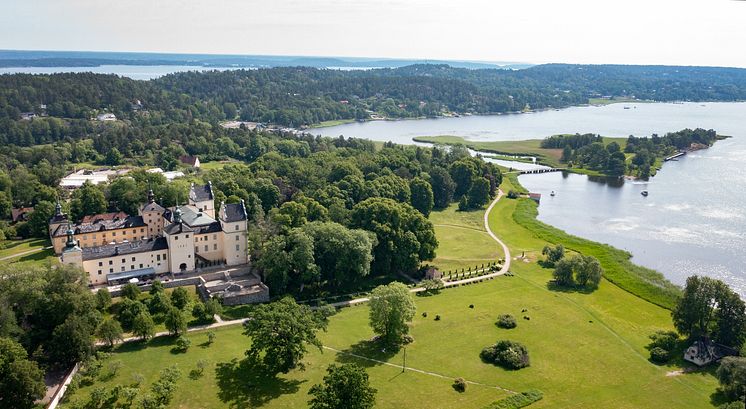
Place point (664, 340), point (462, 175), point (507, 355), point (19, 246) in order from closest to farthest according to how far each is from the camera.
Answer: point (507, 355)
point (664, 340)
point (19, 246)
point (462, 175)

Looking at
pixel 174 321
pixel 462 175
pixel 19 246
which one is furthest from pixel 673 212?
pixel 19 246

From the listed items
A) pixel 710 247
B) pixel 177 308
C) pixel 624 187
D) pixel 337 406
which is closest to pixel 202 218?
pixel 177 308

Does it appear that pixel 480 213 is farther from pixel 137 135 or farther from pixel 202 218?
pixel 137 135

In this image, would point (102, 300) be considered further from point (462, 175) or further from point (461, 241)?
point (462, 175)

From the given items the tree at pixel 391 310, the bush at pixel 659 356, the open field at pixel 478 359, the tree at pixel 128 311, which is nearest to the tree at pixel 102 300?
the tree at pixel 128 311

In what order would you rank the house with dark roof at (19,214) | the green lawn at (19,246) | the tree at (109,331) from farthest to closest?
the house with dark roof at (19,214) → the green lawn at (19,246) → the tree at (109,331)

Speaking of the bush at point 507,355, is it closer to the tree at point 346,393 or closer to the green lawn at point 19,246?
the tree at point 346,393
